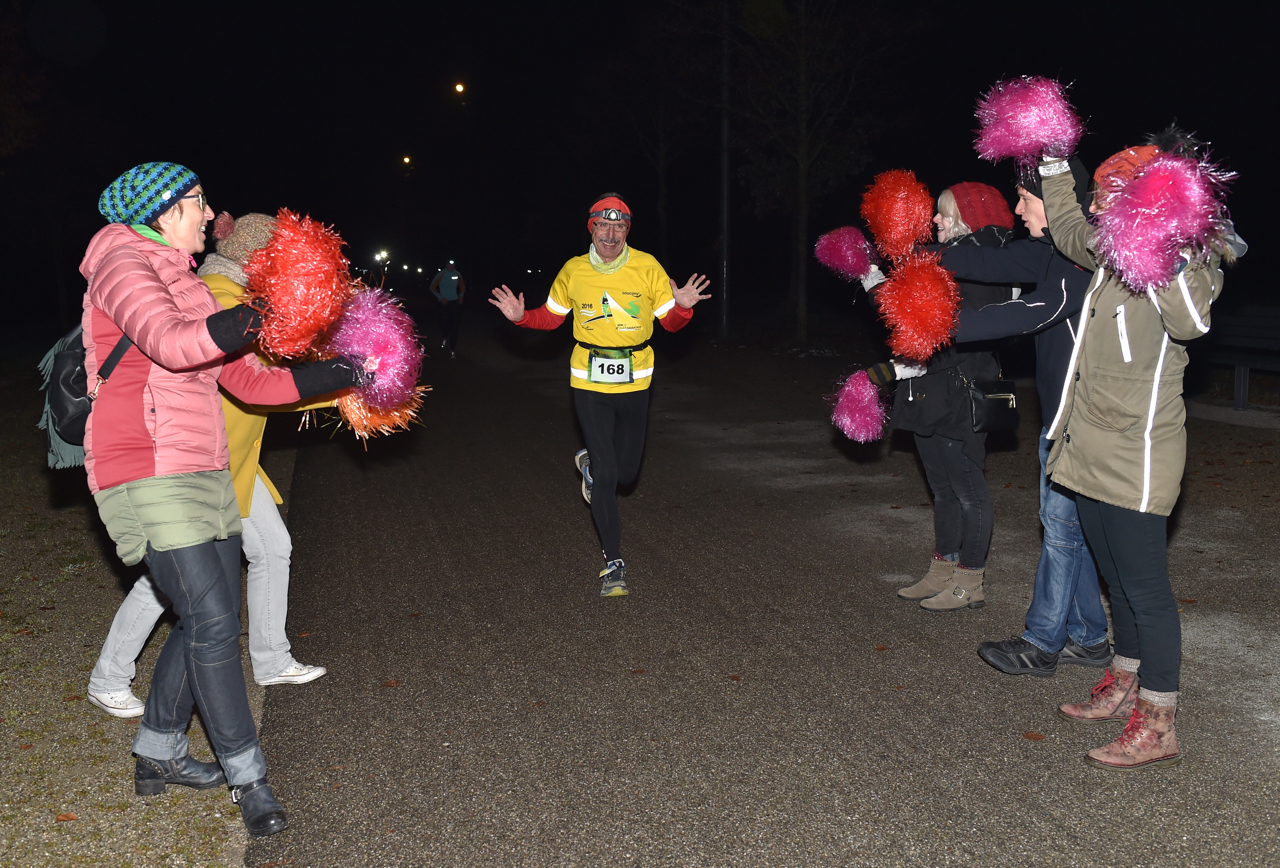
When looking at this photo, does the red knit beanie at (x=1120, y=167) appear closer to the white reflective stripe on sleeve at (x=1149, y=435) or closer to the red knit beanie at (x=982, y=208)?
the white reflective stripe on sleeve at (x=1149, y=435)

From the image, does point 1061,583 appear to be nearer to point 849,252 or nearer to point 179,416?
point 849,252

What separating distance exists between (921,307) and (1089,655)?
1890 millimetres

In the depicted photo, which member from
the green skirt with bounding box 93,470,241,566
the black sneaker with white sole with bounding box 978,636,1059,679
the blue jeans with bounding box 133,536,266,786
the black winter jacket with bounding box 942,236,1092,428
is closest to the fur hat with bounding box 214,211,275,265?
the green skirt with bounding box 93,470,241,566

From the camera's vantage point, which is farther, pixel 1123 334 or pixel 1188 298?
pixel 1123 334

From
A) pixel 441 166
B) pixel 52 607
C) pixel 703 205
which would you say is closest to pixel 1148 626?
pixel 52 607

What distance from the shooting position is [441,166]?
77188 millimetres

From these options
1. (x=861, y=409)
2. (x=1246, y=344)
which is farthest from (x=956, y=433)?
(x=1246, y=344)

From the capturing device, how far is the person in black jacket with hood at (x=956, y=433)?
5184 mm

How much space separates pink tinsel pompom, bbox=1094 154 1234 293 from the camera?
11.2 feet

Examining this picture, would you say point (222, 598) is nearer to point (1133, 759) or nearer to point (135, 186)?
point (135, 186)

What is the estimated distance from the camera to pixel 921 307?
4477mm

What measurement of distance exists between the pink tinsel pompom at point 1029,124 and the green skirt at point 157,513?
3.31 metres

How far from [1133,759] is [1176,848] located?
0.54 metres

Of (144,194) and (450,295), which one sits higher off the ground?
(144,194)
